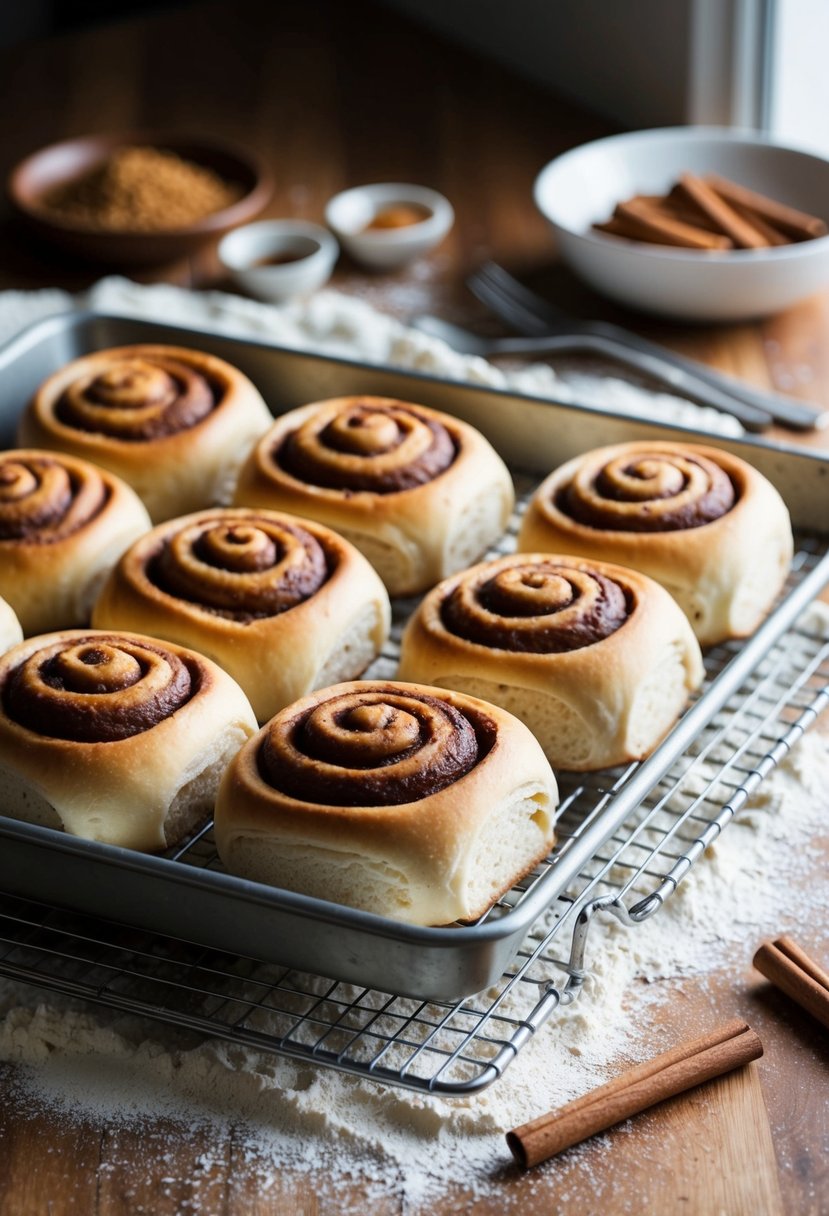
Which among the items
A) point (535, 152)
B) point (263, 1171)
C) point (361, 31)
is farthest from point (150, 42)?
point (263, 1171)

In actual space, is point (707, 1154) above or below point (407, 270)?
above

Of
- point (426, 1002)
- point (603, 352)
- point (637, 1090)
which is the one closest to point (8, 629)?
point (426, 1002)

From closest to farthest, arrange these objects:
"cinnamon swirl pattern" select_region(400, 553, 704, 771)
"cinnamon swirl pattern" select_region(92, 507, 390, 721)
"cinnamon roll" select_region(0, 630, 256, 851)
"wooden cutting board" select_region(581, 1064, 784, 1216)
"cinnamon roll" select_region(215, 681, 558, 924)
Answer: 1. "wooden cutting board" select_region(581, 1064, 784, 1216)
2. "cinnamon roll" select_region(215, 681, 558, 924)
3. "cinnamon roll" select_region(0, 630, 256, 851)
4. "cinnamon swirl pattern" select_region(400, 553, 704, 771)
5. "cinnamon swirl pattern" select_region(92, 507, 390, 721)

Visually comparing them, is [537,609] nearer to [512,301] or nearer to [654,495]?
[654,495]

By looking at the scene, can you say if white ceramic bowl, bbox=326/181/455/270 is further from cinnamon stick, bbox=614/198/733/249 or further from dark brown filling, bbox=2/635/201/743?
dark brown filling, bbox=2/635/201/743

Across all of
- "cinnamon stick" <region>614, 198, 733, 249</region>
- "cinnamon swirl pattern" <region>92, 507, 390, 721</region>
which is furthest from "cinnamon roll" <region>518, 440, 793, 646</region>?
"cinnamon stick" <region>614, 198, 733, 249</region>

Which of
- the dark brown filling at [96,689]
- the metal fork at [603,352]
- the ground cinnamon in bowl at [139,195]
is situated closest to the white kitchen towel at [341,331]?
the metal fork at [603,352]
